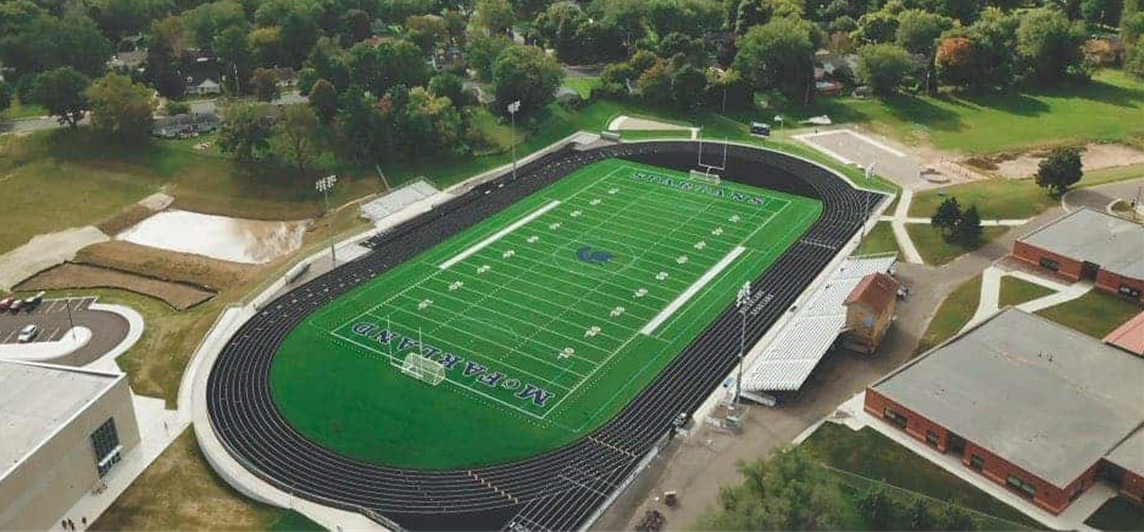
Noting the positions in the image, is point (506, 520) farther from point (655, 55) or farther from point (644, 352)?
point (655, 55)

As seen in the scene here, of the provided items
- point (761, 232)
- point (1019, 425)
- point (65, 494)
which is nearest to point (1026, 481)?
point (1019, 425)

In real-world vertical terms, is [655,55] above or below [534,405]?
above

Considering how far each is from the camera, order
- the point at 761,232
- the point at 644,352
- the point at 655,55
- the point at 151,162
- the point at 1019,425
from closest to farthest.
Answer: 1. the point at 1019,425
2. the point at 644,352
3. the point at 761,232
4. the point at 151,162
5. the point at 655,55

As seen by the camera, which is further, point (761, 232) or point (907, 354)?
point (761, 232)

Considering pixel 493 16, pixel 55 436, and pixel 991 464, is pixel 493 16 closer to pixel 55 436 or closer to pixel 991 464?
pixel 55 436

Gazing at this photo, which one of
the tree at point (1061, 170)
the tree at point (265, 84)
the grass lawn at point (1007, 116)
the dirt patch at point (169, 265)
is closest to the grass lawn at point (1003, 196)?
the tree at point (1061, 170)

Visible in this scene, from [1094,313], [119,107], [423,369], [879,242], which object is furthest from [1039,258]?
[119,107]

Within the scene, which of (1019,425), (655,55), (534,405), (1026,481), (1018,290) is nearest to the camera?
(1026,481)
